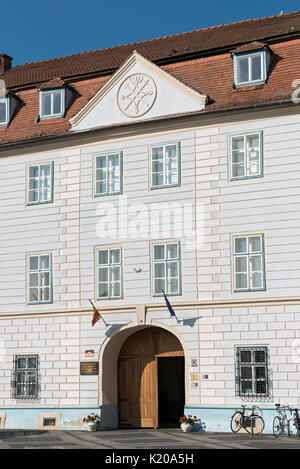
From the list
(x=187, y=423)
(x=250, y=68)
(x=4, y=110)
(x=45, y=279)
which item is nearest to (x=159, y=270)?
(x=45, y=279)

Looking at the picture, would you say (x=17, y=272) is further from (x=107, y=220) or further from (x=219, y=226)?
(x=219, y=226)

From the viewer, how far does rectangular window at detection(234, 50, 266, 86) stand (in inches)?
1104

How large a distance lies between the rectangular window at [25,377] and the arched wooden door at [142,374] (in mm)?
3040

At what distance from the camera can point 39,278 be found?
30109mm

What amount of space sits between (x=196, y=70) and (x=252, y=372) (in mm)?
10813

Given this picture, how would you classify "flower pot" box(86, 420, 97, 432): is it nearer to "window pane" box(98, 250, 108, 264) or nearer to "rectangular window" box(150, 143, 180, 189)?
"window pane" box(98, 250, 108, 264)

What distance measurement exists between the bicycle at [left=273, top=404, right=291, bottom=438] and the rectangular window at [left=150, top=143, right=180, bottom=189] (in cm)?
829

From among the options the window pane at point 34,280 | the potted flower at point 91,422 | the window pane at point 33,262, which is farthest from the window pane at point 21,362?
the potted flower at point 91,422

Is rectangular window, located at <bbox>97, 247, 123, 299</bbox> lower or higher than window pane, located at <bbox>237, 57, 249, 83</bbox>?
lower

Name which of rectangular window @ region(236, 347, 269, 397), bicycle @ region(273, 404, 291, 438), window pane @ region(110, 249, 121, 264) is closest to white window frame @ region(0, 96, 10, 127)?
window pane @ region(110, 249, 121, 264)

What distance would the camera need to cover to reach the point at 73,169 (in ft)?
99.3

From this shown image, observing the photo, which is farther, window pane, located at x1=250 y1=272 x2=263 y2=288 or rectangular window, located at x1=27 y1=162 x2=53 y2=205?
rectangular window, located at x1=27 y1=162 x2=53 y2=205

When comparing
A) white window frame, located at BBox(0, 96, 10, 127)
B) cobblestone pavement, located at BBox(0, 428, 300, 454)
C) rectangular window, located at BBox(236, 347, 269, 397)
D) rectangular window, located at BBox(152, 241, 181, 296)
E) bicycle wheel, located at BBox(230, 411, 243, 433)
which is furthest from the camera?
white window frame, located at BBox(0, 96, 10, 127)

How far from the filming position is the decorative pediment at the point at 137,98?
28547mm
